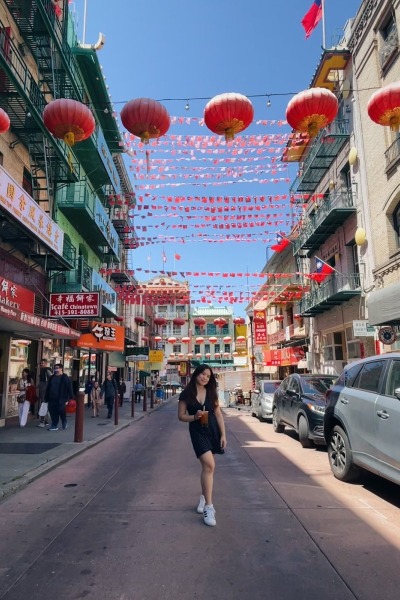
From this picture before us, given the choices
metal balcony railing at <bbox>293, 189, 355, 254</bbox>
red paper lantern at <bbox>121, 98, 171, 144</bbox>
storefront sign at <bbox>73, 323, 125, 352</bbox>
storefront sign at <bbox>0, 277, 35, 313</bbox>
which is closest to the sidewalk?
storefront sign at <bbox>0, 277, 35, 313</bbox>

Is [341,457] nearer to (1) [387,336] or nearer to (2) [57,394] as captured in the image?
(1) [387,336]

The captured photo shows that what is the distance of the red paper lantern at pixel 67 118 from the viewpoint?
7.90 meters

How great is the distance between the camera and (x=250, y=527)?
4.52m

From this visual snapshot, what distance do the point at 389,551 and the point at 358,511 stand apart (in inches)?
47.3

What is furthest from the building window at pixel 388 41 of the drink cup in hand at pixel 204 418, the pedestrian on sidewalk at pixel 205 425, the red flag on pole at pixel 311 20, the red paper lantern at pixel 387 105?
the drink cup in hand at pixel 204 418

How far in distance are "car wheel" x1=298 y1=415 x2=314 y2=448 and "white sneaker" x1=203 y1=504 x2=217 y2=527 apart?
5.43 meters

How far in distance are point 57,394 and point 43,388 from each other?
1.84 m

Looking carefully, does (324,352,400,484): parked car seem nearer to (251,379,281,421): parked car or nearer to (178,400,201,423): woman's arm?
(178,400,201,423): woman's arm

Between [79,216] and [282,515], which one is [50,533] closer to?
[282,515]

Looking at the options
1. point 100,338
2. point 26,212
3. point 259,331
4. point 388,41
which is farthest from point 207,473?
point 259,331

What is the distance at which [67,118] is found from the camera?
26.1 feet

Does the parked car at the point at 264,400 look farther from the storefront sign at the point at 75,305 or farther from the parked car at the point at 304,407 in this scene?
the storefront sign at the point at 75,305

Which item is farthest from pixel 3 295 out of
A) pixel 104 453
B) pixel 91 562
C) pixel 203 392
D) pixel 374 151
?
pixel 374 151

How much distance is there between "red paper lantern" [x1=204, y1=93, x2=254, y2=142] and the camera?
24.7 feet
